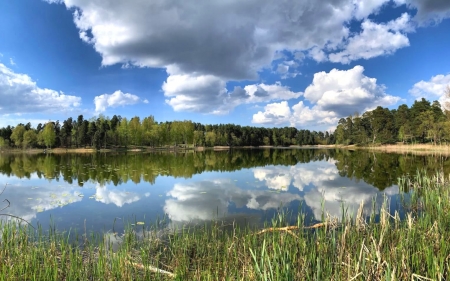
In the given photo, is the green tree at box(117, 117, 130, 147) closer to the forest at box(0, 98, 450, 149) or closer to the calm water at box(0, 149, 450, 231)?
the forest at box(0, 98, 450, 149)

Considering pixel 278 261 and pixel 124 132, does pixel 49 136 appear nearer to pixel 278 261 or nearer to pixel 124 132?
pixel 124 132

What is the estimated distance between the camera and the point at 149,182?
20266 millimetres

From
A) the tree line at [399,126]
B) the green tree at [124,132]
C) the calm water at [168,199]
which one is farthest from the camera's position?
the green tree at [124,132]

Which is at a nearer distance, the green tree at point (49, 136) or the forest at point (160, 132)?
the forest at point (160, 132)

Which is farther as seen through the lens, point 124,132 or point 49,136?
point 124,132

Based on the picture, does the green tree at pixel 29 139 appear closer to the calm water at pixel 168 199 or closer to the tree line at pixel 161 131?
the tree line at pixel 161 131

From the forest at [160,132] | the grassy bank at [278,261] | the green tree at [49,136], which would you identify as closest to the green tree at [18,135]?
the forest at [160,132]

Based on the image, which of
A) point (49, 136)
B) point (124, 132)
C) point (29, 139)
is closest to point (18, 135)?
point (29, 139)

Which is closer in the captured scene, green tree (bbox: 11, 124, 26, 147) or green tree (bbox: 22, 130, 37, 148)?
green tree (bbox: 22, 130, 37, 148)

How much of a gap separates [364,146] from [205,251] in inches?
3717

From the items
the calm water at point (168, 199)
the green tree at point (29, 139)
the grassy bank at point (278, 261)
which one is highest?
the green tree at point (29, 139)

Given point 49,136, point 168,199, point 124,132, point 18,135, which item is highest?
point 124,132

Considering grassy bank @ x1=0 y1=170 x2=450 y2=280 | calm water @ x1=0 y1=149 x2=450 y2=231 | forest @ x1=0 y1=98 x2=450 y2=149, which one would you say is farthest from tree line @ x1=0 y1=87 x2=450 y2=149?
grassy bank @ x1=0 y1=170 x2=450 y2=280

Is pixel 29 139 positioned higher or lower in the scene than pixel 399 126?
lower
